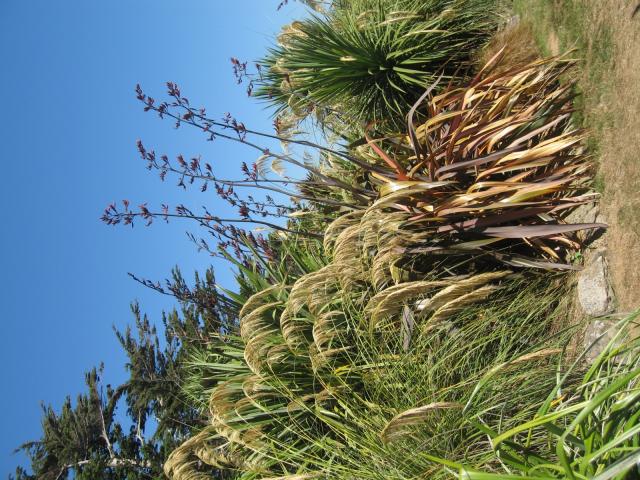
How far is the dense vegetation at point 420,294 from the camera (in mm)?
3762

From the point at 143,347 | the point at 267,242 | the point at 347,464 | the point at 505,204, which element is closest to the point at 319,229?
the point at 267,242

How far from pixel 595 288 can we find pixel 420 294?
1.15 metres

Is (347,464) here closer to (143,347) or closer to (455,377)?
(455,377)

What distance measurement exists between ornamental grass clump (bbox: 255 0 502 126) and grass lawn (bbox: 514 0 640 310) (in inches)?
70.8

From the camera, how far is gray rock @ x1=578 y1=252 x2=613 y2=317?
14.8 ft

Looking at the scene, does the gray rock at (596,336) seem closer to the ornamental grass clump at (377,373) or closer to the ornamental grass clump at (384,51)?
the ornamental grass clump at (377,373)

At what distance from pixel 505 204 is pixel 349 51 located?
3.10 m

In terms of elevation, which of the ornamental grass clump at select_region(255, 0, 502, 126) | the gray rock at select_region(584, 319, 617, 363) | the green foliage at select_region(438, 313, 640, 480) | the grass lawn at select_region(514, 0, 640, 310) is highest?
the ornamental grass clump at select_region(255, 0, 502, 126)

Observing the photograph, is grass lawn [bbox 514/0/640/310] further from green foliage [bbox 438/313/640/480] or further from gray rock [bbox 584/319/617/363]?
green foliage [bbox 438/313/640/480]

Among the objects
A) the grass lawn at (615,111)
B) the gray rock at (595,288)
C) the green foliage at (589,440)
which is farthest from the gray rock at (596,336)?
the green foliage at (589,440)

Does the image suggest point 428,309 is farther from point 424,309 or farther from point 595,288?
point 595,288

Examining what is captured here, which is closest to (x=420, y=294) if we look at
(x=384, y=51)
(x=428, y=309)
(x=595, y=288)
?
(x=428, y=309)

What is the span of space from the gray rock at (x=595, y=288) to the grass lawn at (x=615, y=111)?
63 mm

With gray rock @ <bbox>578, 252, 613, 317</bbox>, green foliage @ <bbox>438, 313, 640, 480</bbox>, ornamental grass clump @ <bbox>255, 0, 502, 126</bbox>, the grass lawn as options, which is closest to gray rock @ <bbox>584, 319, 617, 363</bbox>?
gray rock @ <bbox>578, 252, 613, 317</bbox>
